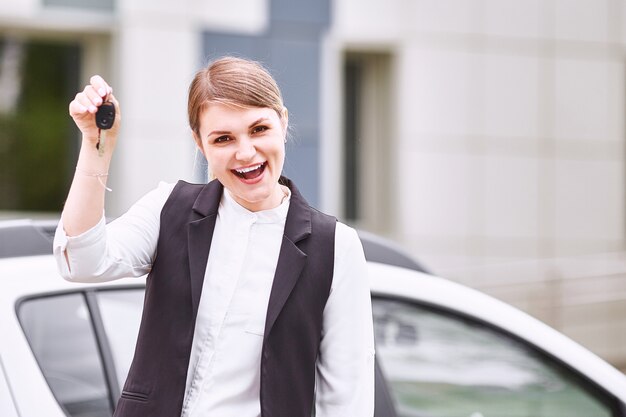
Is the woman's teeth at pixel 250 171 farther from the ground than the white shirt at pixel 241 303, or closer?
farther from the ground

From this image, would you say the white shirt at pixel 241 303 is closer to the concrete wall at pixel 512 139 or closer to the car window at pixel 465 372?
the car window at pixel 465 372

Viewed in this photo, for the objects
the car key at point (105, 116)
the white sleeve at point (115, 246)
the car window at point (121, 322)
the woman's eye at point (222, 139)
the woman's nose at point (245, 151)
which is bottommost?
the car window at point (121, 322)

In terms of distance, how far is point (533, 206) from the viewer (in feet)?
46.8

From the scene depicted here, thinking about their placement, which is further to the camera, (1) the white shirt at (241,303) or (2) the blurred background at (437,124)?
(2) the blurred background at (437,124)

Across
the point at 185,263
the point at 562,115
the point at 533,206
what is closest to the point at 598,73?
the point at 562,115

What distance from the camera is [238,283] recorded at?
2154 mm

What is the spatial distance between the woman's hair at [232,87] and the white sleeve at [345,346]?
322mm

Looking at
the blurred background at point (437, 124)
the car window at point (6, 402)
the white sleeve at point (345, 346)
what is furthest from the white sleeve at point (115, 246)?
the blurred background at point (437, 124)

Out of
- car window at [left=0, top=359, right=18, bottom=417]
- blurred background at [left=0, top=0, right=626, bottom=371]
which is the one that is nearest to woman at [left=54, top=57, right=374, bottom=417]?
car window at [left=0, top=359, right=18, bottom=417]

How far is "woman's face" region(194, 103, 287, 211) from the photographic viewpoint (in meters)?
2.10

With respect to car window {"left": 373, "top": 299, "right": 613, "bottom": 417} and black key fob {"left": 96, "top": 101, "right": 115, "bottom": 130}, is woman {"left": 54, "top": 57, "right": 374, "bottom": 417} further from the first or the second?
car window {"left": 373, "top": 299, "right": 613, "bottom": 417}

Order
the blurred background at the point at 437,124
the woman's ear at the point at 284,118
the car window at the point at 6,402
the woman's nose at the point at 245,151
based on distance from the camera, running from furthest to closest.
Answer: the blurred background at the point at 437,124 < the car window at the point at 6,402 < the woman's ear at the point at 284,118 < the woman's nose at the point at 245,151

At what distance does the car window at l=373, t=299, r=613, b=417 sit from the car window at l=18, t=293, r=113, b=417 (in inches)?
30.2

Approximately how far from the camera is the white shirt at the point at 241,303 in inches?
83.0
